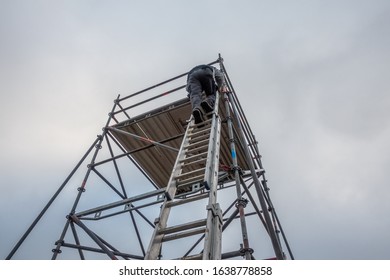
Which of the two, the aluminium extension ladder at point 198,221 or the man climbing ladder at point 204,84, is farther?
the man climbing ladder at point 204,84

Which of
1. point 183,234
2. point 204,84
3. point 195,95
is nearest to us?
point 183,234

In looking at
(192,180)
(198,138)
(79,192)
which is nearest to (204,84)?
(198,138)

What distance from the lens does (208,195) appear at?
290 cm

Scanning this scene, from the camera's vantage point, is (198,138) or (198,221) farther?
(198,138)

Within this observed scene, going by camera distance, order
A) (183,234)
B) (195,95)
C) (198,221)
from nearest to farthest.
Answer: (183,234) → (198,221) → (195,95)

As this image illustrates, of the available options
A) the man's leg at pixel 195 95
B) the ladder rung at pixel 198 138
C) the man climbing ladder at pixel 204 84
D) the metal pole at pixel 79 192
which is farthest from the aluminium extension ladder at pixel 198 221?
the metal pole at pixel 79 192

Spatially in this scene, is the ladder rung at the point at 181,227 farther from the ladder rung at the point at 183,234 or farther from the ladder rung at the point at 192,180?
the ladder rung at the point at 192,180

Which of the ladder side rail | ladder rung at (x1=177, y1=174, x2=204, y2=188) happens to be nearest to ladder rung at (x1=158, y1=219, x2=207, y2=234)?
the ladder side rail

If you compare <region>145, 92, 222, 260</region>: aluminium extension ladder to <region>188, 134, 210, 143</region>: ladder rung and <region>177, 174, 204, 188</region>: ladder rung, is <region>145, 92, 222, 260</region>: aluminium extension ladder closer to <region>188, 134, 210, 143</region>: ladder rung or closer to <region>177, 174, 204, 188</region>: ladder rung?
<region>177, 174, 204, 188</region>: ladder rung

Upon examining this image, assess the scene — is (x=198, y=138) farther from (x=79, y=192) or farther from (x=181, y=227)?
(x=79, y=192)

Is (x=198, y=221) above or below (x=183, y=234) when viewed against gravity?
above
